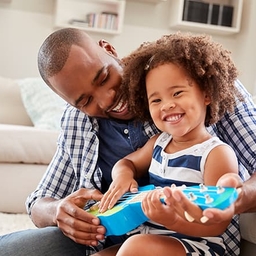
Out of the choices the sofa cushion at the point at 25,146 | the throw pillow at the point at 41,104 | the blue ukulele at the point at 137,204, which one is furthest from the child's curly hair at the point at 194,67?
the throw pillow at the point at 41,104

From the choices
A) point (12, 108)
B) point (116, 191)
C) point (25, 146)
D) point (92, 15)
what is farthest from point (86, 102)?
point (92, 15)

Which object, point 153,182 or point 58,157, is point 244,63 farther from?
point 153,182

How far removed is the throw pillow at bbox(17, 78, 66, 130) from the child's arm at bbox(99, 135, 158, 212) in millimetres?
1734

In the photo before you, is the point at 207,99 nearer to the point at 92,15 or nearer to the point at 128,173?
the point at 128,173

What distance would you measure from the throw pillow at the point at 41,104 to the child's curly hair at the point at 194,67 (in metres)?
1.77

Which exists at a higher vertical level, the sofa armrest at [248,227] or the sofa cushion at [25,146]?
the sofa armrest at [248,227]

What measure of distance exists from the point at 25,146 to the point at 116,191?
1553mm

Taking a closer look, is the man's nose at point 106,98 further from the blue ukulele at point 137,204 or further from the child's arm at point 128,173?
the blue ukulele at point 137,204

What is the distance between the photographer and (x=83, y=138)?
1428 mm

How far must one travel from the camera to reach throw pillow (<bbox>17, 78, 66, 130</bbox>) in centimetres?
298

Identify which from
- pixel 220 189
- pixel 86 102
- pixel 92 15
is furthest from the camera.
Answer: pixel 92 15

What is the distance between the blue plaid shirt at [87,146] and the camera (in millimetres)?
1210

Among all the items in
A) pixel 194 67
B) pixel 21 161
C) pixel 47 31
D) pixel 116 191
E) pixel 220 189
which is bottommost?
pixel 21 161

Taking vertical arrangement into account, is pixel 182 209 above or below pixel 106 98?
below
